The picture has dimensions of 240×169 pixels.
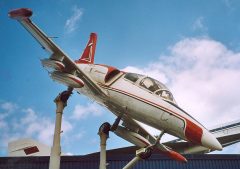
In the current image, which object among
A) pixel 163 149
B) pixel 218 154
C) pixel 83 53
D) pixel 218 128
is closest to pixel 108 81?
pixel 163 149

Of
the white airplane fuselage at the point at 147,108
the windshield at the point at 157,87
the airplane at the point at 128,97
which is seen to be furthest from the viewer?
the windshield at the point at 157,87

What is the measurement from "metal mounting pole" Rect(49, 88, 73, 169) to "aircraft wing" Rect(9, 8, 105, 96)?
96 centimetres

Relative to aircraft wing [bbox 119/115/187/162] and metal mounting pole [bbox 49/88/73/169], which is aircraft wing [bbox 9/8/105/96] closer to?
metal mounting pole [bbox 49/88/73/169]

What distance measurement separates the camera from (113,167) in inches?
942

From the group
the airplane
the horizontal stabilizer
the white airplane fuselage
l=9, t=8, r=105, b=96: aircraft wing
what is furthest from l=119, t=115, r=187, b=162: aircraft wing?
the horizontal stabilizer

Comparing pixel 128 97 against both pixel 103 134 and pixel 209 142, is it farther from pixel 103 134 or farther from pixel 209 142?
pixel 209 142

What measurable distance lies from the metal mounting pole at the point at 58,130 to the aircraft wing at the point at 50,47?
0.96 m

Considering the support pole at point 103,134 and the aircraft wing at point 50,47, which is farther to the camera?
the support pole at point 103,134

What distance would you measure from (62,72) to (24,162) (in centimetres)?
1253

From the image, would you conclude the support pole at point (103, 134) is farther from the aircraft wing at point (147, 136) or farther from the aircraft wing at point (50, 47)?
the aircraft wing at point (50, 47)

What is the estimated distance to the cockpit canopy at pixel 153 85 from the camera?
42.1 feet

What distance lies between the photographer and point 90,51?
720 inches

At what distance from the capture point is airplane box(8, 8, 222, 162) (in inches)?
462

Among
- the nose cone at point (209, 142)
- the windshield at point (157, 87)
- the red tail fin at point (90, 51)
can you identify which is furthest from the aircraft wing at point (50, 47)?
the nose cone at point (209, 142)
